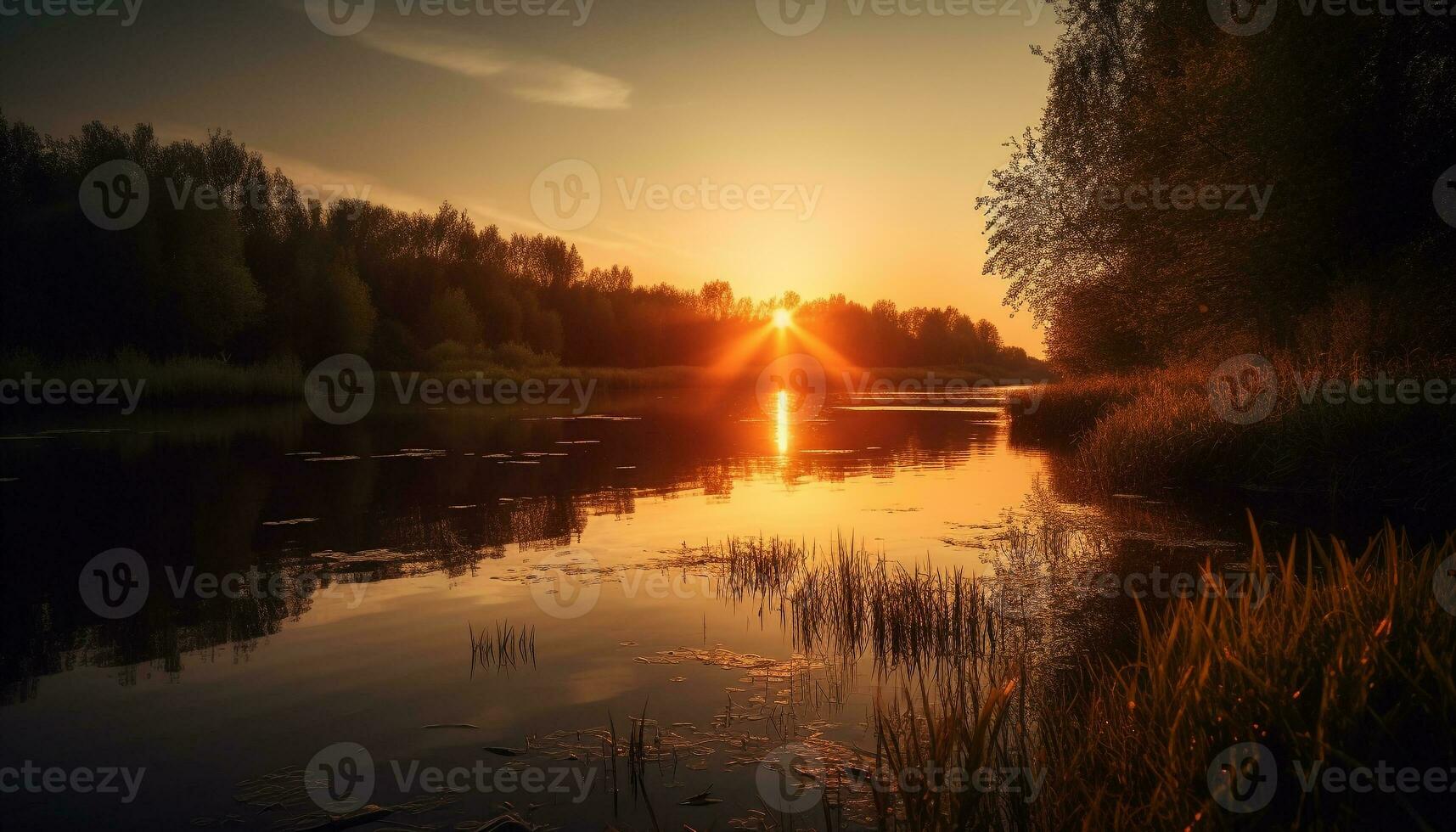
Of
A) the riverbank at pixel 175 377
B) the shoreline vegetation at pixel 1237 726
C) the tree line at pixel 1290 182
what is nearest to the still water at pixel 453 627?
the shoreline vegetation at pixel 1237 726

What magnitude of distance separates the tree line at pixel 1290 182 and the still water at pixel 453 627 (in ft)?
25.7

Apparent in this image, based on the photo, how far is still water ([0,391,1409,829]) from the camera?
18.4 feet

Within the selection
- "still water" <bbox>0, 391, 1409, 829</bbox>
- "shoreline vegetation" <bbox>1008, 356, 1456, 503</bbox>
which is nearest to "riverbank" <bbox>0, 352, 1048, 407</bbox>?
"still water" <bbox>0, 391, 1409, 829</bbox>

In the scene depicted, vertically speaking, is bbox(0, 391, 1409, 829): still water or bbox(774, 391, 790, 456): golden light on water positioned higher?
bbox(774, 391, 790, 456): golden light on water

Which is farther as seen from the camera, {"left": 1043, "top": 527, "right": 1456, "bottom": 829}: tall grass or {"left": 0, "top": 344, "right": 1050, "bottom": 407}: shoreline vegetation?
{"left": 0, "top": 344, "right": 1050, "bottom": 407}: shoreline vegetation

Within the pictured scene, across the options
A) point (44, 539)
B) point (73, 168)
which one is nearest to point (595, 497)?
point (44, 539)

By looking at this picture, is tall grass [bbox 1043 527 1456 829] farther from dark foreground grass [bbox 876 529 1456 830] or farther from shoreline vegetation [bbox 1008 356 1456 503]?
shoreline vegetation [bbox 1008 356 1456 503]

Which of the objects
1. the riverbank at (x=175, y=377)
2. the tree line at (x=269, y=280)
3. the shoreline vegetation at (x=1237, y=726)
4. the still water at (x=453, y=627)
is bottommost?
the still water at (x=453, y=627)

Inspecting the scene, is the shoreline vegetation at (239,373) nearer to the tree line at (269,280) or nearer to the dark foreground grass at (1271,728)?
the tree line at (269,280)

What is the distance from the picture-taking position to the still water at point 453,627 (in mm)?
5605

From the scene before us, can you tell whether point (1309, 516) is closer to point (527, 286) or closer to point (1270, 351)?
point (1270, 351)

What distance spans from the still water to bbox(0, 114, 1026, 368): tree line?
96.9 feet

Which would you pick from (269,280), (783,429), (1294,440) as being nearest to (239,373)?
(269,280)

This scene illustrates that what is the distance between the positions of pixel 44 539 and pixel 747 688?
43.7ft
